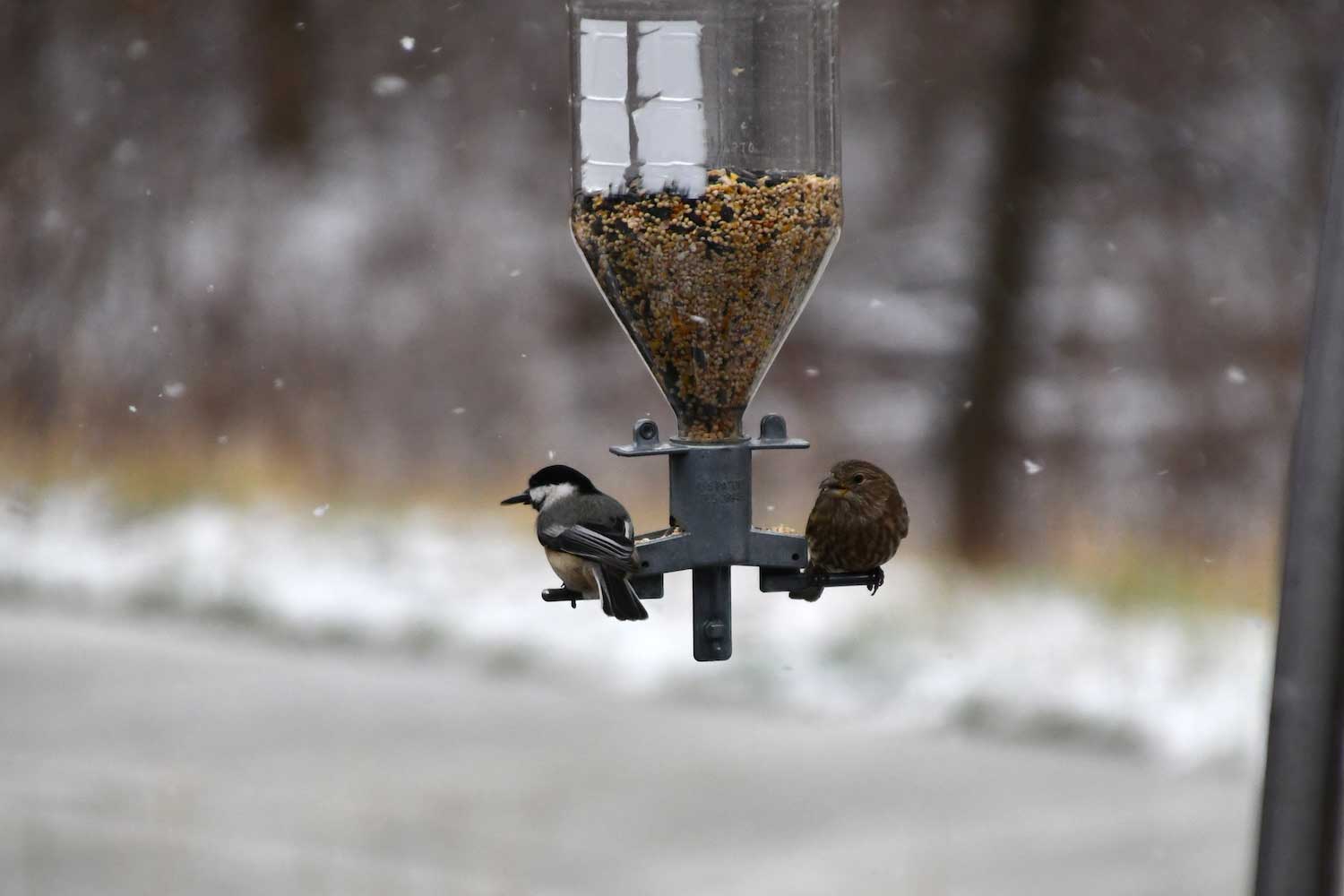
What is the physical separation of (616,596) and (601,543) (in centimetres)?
7

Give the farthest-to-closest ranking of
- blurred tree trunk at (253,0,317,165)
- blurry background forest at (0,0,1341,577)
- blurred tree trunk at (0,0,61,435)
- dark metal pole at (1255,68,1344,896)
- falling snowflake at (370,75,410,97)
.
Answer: blurred tree trunk at (0,0,61,435) → blurred tree trunk at (253,0,317,165) → falling snowflake at (370,75,410,97) → blurry background forest at (0,0,1341,577) → dark metal pole at (1255,68,1344,896)

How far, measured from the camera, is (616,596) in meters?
1.71

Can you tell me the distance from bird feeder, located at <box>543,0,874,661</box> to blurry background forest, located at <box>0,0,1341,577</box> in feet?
9.85

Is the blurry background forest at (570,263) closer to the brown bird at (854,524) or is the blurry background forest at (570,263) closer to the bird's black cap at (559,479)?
the brown bird at (854,524)

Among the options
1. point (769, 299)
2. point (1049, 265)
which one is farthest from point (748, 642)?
point (769, 299)

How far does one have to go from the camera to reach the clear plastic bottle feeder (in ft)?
6.09

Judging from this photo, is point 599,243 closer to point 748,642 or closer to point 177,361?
point 748,642

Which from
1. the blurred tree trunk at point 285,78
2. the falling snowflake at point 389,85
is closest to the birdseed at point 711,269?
the falling snowflake at point 389,85

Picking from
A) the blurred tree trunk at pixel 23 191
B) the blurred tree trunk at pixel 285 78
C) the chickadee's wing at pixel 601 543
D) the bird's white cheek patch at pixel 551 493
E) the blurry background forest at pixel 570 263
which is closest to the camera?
the chickadee's wing at pixel 601 543

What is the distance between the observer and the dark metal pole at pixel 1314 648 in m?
1.31

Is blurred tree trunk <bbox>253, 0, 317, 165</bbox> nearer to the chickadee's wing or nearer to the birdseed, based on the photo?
the birdseed

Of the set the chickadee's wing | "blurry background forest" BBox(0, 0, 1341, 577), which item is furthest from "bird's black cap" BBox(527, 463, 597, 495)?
"blurry background forest" BBox(0, 0, 1341, 577)

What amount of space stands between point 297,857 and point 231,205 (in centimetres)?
247

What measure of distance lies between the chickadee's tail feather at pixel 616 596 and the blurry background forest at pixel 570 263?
3.37 meters
